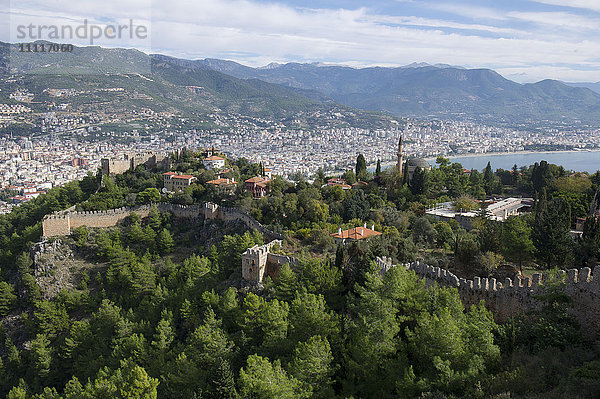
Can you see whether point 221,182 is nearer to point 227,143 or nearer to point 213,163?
point 213,163

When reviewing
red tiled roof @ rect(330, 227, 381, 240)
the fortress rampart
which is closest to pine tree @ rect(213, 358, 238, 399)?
red tiled roof @ rect(330, 227, 381, 240)

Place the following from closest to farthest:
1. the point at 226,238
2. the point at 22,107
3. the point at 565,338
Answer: the point at 565,338, the point at 226,238, the point at 22,107

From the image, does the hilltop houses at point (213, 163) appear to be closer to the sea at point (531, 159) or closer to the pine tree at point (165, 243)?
the pine tree at point (165, 243)

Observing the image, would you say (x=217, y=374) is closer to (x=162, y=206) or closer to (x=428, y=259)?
(x=428, y=259)

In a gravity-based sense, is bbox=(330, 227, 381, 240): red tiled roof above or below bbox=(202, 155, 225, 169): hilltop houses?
below

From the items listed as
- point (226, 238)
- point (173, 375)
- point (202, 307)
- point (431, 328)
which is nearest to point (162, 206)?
point (226, 238)

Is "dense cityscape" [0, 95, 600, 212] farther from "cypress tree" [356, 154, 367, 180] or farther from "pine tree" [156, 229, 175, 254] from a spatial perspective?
"pine tree" [156, 229, 175, 254]

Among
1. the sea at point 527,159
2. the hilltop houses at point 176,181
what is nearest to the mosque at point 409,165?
the hilltop houses at point 176,181
